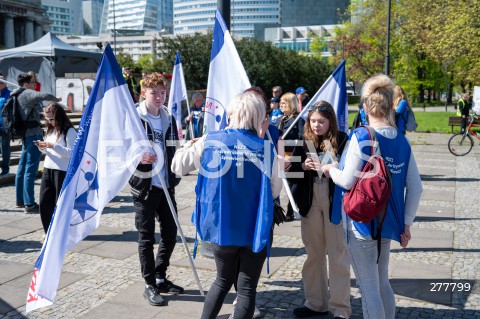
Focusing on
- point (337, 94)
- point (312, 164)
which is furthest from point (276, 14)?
point (312, 164)

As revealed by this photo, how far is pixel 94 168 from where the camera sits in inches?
156

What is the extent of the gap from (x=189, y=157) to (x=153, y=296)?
160cm

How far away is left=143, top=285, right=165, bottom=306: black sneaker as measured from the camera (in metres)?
4.41

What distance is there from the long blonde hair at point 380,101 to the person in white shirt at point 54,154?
389 centimetres

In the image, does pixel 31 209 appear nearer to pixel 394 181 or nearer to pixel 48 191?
pixel 48 191

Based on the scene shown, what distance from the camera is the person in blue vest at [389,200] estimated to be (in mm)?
3324

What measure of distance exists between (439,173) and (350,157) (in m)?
9.55

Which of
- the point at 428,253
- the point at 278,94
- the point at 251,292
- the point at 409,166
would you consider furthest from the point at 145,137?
the point at 278,94

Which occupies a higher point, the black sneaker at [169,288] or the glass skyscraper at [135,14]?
the glass skyscraper at [135,14]

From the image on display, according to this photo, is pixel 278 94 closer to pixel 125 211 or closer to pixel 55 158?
pixel 125 211

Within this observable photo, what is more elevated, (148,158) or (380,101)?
(380,101)

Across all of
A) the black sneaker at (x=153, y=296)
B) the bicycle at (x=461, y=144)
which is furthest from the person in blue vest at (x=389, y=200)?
the bicycle at (x=461, y=144)

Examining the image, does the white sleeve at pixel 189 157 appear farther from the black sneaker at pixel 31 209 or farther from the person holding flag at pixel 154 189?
the black sneaker at pixel 31 209

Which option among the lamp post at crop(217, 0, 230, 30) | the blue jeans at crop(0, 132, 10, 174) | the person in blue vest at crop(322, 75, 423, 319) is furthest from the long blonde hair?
the blue jeans at crop(0, 132, 10, 174)
